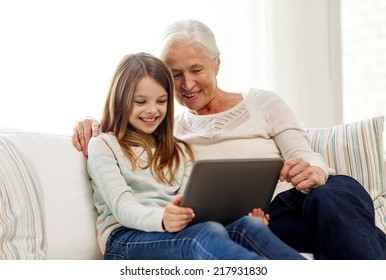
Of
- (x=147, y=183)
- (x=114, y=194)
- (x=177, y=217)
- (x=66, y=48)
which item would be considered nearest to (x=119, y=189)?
(x=114, y=194)

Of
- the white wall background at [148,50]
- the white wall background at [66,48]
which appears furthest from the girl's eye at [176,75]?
the white wall background at [148,50]

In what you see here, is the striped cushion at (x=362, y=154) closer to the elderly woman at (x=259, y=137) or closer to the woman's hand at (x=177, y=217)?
the elderly woman at (x=259, y=137)

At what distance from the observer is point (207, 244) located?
135 cm

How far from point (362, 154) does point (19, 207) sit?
127 centimetres

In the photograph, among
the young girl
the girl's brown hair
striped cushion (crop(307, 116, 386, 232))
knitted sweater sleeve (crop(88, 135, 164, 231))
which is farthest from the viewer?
striped cushion (crop(307, 116, 386, 232))

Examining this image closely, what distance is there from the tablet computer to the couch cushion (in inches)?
15.2

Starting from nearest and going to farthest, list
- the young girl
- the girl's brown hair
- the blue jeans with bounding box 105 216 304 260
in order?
the blue jeans with bounding box 105 216 304 260
the young girl
the girl's brown hair

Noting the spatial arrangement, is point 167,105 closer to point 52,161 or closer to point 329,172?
A: point 52,161

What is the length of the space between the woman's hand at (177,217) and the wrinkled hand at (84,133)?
45cm

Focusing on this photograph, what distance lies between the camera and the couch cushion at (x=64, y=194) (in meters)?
1.62

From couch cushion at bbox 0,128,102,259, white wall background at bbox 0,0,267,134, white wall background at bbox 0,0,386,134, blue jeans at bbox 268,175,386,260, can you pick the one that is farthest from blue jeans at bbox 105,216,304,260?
white wall background at bbox 0,0,386,134

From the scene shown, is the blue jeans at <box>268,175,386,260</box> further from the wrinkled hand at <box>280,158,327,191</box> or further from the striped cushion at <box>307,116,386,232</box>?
the striped cushion at <box>307,116,386,232</box>

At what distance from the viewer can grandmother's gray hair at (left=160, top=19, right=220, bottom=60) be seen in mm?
2039

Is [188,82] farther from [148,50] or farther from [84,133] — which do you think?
[148,50]
